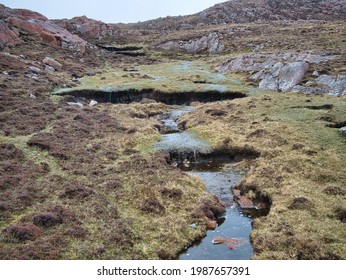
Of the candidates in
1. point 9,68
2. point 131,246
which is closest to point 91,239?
point 131,246

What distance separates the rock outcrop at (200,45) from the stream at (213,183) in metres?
69.7

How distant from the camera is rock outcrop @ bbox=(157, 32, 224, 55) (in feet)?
358

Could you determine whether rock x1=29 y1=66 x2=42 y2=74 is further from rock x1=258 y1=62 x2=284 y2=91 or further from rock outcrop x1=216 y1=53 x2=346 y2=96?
rock x1=258 y1=62 x2=284 y2=91

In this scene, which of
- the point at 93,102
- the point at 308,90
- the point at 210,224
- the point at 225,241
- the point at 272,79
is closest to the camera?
the point at 225,241

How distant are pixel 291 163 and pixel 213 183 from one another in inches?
245

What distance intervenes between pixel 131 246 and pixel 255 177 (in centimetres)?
1242

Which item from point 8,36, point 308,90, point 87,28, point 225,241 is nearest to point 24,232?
point 225,241

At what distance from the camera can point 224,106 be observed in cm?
4669

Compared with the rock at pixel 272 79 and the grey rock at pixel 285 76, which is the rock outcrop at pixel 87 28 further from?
the grey rock at pixel 285 76

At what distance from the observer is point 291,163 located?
27.0 metres

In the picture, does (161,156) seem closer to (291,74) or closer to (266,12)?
(291,74)

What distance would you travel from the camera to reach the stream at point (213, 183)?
1789cm

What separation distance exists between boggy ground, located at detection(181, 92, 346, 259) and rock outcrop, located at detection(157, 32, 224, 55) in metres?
64.7
